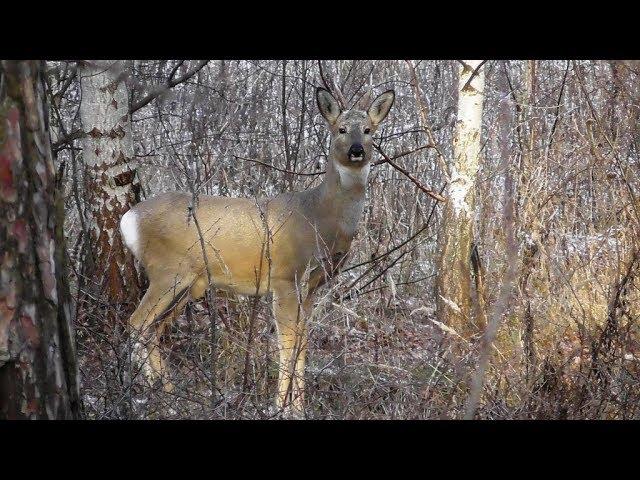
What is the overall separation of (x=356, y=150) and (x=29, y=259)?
3.83 meters

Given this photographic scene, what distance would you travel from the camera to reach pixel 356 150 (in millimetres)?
5910

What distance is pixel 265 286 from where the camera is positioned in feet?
19.8

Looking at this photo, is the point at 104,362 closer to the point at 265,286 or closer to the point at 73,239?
the point at 265,286

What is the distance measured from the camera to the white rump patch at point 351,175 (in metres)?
6.23

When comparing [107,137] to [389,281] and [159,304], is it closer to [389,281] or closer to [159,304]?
[159,304]

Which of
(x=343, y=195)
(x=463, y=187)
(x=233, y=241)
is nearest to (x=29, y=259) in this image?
(x=233, y=241)

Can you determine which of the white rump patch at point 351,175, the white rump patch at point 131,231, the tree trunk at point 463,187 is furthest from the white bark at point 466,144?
the white rump patch at point 131,231

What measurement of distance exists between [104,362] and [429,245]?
406cm

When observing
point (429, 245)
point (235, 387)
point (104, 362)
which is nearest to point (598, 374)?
point (235, 387)

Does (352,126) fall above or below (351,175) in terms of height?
above

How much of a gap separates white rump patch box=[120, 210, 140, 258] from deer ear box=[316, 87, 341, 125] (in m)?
1.49

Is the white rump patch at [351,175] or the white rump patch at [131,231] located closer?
the white rump patch at [131,231]

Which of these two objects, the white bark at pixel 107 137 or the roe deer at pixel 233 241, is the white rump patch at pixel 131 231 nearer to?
the roe deer at pixel 233 241

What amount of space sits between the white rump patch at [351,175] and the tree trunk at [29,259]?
155 inches
